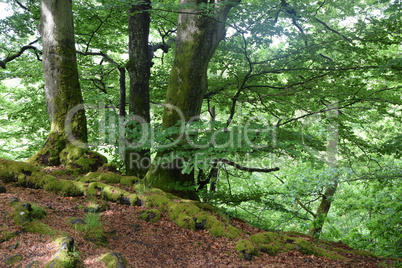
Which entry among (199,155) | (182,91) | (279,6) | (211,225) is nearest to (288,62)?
(279,6)

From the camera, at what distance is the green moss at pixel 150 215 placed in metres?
3.53

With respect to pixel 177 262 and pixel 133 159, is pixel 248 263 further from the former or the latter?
pixel 133 159

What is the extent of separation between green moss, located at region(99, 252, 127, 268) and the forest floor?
41 millimetres

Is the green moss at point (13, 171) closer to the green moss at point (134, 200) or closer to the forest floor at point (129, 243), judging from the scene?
the forest floor at point (129, 243)

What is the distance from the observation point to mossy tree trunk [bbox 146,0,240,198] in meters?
5.22

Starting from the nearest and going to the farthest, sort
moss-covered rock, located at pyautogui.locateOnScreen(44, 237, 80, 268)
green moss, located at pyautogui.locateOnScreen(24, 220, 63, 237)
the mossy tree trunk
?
moss-covered rock, located at pyautogui.locateOnScreen(44, 237, 80, 268), green moss, located at pyautogui.locateOnScreen(24, 220, 63, 237), the mossy tree trunk

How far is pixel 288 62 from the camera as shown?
18.9 feet

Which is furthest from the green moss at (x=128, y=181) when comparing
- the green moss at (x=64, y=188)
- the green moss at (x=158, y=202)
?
the green moss at (x=64, y=188)

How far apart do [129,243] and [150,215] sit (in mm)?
721

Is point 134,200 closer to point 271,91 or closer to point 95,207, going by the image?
point 95,207

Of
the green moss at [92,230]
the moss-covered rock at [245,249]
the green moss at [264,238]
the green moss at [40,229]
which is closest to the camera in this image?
the green moss at [40,229]

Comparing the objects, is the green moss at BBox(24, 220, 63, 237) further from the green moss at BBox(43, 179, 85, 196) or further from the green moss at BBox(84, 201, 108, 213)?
the green moss at BBox(43, 179, 85, 196)

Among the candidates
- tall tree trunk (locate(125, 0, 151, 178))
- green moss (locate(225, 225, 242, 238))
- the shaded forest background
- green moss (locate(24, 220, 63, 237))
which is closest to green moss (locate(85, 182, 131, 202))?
the shaded forest background

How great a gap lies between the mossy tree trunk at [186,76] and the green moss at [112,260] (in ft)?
9.59
